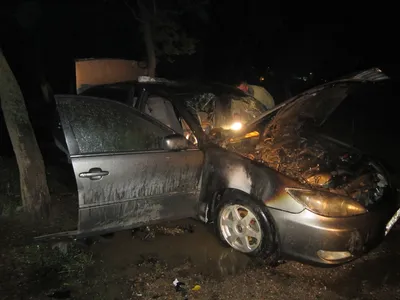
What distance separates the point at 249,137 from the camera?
485 centimetres

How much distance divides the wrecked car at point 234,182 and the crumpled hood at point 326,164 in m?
0.01

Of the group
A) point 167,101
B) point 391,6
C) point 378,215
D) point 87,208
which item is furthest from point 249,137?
point 391,6

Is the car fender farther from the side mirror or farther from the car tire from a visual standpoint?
the side mirror

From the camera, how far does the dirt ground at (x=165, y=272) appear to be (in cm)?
355

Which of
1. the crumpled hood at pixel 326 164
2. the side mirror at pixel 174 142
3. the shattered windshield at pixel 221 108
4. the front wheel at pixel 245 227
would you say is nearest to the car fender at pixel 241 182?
the front wheel at pixel 245 227

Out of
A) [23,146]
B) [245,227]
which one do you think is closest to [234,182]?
[245,227]

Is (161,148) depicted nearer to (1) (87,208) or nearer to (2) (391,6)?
(1) (87,208)

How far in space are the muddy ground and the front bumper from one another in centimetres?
34

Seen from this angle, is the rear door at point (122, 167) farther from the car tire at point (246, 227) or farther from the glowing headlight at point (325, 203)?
the glowing headlight at point (325, 203)

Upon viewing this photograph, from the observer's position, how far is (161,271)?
389 cm

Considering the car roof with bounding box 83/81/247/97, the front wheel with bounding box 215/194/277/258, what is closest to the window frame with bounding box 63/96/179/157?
the car roof with bounding box 83/81/247/97

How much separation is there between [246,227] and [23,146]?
274cm

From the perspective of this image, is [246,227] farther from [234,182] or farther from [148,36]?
[148,36]

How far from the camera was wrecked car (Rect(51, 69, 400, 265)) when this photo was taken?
361 centimetres
